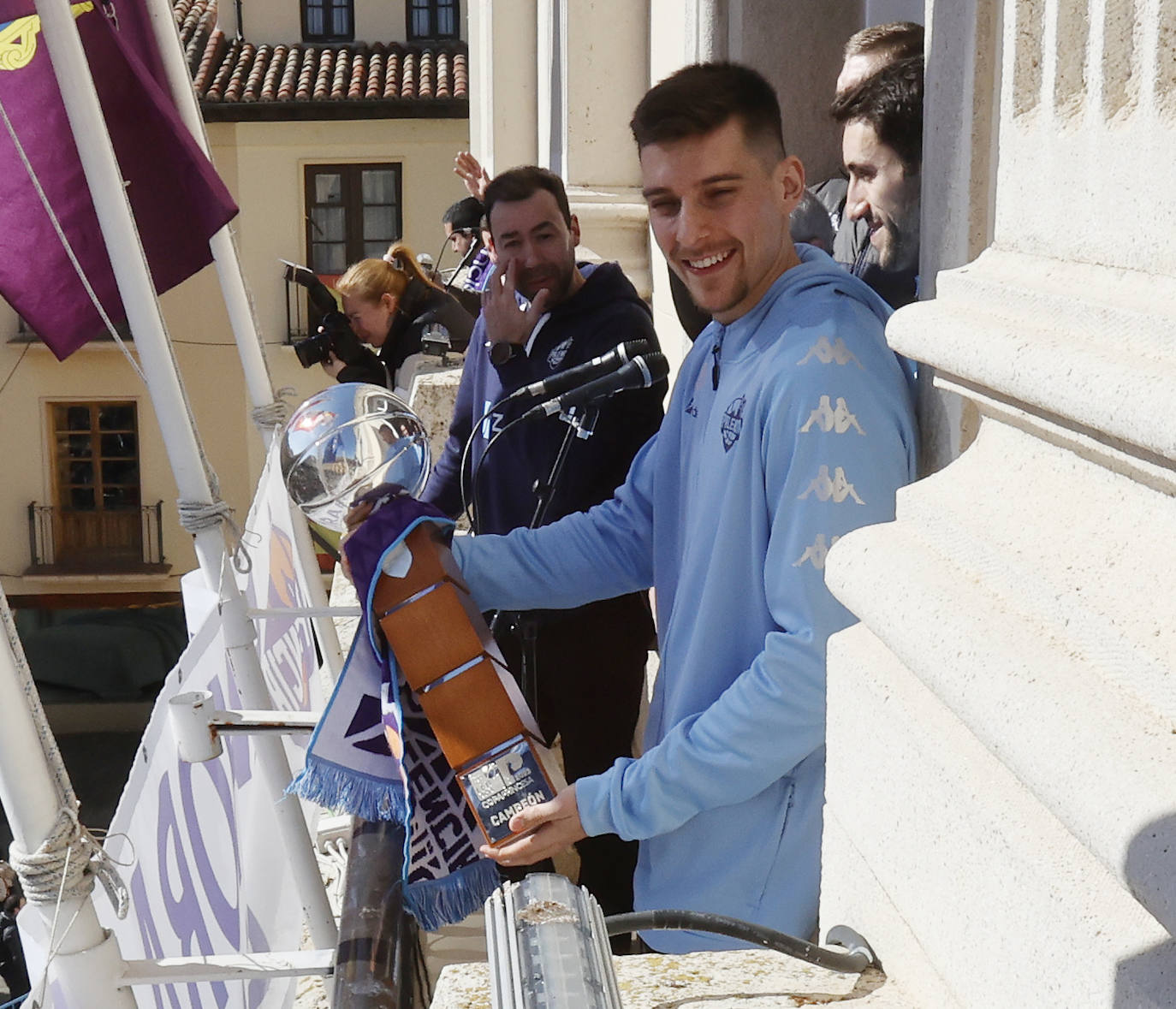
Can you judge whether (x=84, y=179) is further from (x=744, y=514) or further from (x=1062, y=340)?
(x=1062, y=340)

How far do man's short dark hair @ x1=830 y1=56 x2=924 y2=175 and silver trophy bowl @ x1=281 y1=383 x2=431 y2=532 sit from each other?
2.71ft

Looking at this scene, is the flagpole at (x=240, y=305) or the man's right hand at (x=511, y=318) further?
the flagpole at (x=240, y=305)

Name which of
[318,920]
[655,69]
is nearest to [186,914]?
[318,920]

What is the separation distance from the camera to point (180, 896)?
2.45 metres

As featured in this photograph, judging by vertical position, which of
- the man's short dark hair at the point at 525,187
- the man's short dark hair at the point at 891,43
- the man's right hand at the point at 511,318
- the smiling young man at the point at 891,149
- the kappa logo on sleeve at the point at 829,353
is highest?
the man's short dark hair at the point at 891,43

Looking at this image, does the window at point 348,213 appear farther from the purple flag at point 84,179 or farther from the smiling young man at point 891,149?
the smiling young man at point 891,149

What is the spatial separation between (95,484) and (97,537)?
770 millimetres

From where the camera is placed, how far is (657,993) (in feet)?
4.43

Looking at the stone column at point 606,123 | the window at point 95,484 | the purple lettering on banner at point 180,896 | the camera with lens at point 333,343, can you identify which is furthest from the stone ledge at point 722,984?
the window at point 95,484

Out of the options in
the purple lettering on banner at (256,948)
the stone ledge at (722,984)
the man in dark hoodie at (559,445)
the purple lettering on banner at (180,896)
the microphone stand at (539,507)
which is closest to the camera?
the stone ledge at (722,984)

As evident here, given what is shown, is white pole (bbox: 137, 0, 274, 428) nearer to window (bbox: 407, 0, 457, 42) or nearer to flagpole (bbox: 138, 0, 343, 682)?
flagpole (bbox: 138, 0, 343, 682)

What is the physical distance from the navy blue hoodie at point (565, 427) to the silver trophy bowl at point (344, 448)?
90 centimetres

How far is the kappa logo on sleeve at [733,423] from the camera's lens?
186 cm

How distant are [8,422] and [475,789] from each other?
20.7 metres
